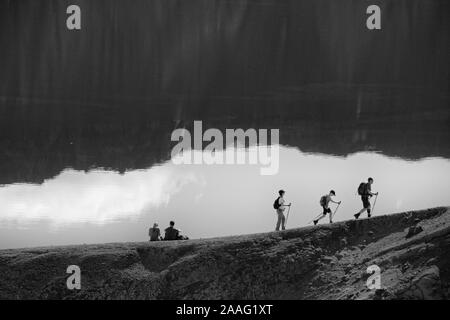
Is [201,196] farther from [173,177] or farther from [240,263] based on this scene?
[240,263]

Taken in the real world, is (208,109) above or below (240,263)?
above

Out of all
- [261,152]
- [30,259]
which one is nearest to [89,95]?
[261,152]

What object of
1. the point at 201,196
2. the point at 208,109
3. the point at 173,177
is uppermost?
the point at 208,109

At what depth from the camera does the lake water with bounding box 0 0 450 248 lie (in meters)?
63.8

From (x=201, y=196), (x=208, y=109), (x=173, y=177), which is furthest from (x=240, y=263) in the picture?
(x=208, y=109)

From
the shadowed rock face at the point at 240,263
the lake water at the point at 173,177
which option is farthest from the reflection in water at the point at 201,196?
the shadowed rock face at the point at 240,263

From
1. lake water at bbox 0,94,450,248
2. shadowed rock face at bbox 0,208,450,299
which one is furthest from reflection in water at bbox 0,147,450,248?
shadowed rock face at bbox 0,208,450,299

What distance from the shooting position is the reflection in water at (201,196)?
61.2 metres

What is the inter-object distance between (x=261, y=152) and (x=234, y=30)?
18.9 metres

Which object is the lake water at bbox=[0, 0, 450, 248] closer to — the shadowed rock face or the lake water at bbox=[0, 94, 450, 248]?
the lake water at bbox=[0, 94, 450, 248]

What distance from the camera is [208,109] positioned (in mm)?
77812

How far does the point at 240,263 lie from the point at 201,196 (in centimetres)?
2055

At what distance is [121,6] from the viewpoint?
94938 millimetres

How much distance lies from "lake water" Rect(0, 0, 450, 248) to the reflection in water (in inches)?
4.8
